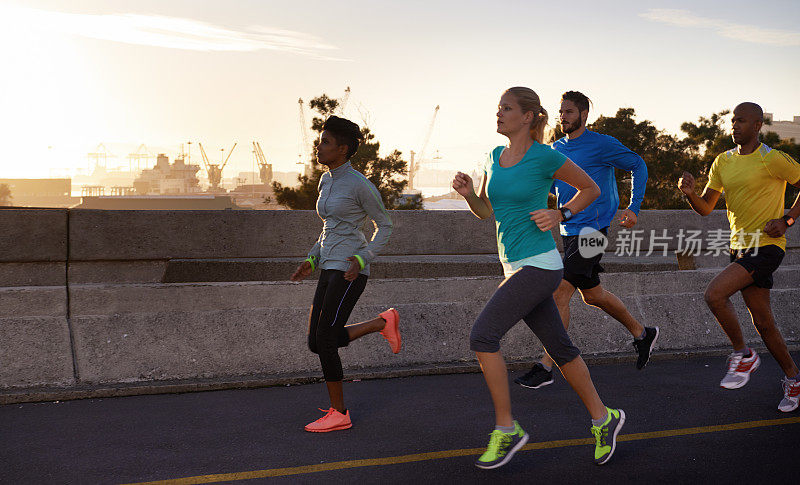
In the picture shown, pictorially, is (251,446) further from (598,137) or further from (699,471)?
(598,137)

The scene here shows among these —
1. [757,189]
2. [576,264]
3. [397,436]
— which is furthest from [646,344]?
[397,436]

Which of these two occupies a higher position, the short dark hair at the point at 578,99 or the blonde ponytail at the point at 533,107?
the short dark hair at the point at 578,99

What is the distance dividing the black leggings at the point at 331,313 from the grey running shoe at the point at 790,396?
3.16m

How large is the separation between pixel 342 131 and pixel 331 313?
120 centimetres

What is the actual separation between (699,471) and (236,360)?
3.81 m

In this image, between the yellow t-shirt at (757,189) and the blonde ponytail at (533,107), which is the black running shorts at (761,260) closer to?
the yellow t-shirt at (757,189)

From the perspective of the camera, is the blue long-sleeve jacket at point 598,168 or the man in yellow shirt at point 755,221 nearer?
the man in yellow shirt at point 755,221

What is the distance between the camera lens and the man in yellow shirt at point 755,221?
20.4 ft

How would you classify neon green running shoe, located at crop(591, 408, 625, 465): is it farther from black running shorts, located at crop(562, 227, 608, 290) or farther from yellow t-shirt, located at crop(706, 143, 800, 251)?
yellow t-shirt, located at crop(706, 143, 800, 251)

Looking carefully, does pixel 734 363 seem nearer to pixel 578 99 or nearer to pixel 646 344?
pixel 646 344

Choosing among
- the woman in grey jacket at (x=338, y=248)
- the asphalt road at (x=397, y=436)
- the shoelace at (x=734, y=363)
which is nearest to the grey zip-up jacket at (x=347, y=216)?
the woman in grey jacket at (x=338, y=248)

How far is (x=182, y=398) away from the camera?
21.5ft

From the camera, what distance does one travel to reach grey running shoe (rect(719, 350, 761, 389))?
22.0 feet

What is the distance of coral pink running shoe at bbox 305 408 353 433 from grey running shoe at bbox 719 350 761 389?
10.0 feet
